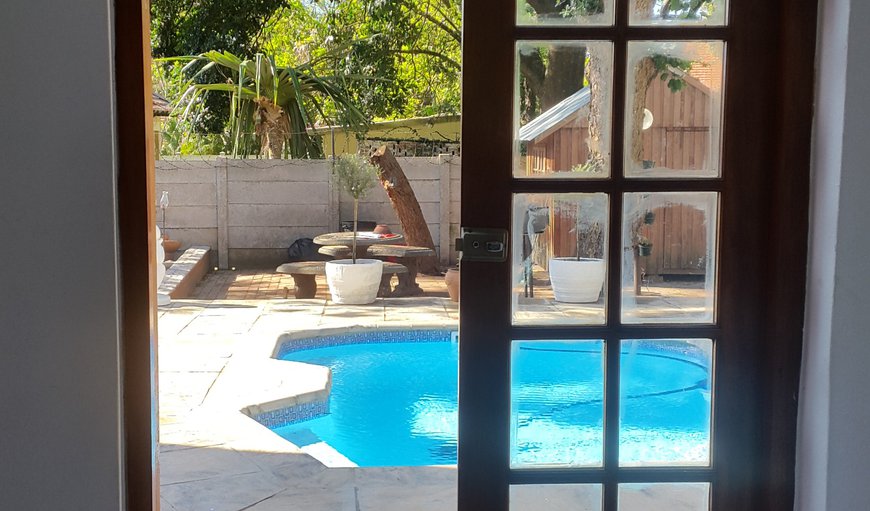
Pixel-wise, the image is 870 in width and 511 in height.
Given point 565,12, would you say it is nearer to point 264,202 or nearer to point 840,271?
point 840,271

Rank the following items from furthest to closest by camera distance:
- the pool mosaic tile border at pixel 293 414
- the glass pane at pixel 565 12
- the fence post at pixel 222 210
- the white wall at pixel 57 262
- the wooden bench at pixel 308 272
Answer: the fence post at pixel 222 210 → the wooden bench at pixel 308 272 → the pool mosaic tile border at pixel 293 414 → the glass pane at pixel 565 12 → the white wall at pixel 57 262

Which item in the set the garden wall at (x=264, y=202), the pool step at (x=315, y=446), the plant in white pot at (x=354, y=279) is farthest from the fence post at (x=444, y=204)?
the pool step at (x=315, y=446)

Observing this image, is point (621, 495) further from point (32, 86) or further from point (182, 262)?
point (182, 262)

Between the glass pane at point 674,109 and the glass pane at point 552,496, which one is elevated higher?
the glass pane at point 674,109

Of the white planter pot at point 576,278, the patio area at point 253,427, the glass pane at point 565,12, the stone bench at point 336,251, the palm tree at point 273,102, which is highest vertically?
the palm tree at point 273,102

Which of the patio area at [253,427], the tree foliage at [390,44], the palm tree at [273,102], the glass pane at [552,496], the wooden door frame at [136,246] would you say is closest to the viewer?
the wooden door frame at [136,246]

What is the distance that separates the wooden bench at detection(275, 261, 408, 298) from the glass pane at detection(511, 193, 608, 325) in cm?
624

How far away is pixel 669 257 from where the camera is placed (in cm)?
188

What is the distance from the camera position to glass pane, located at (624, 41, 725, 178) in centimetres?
183

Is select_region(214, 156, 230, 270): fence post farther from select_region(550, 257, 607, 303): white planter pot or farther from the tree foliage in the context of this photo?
select_region(550, 257, 607, 303): white planter pot

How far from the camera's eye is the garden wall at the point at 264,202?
9.96 meters

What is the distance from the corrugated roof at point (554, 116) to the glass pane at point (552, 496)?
2.55 ft

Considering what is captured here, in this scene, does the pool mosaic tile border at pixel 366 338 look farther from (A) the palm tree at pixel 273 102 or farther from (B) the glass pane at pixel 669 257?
(A) the palm tree at pixel 273 102

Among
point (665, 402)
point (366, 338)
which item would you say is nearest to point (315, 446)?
point (366, 338)
